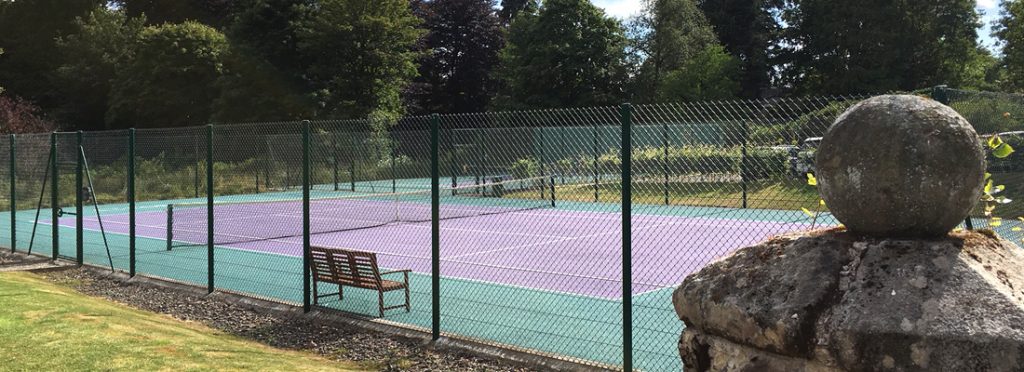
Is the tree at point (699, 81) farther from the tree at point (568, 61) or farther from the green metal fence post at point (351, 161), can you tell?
the green metal fence post at point (351, 161)

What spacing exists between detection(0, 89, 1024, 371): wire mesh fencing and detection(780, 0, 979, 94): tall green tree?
2902cm

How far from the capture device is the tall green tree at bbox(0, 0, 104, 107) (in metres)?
51.5

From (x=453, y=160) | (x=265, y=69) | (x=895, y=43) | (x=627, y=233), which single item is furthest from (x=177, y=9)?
(x=627, y=233)

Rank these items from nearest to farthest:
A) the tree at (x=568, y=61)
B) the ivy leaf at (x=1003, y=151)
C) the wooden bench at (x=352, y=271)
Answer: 1. the ivy leaf at (x=1003, y=151)
2. the wooden bench at (x=352, y=271)
3. the tree at (x=568, y=61)

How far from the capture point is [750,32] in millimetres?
53438

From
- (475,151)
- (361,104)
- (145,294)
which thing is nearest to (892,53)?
(361,104)

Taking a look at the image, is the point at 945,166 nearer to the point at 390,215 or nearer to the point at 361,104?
the point at 390,215

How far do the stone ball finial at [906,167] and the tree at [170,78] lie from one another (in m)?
48.2

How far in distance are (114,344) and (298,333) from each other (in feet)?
6.46

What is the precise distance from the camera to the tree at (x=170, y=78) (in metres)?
46.7

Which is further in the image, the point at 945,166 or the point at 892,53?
the point at 892,53

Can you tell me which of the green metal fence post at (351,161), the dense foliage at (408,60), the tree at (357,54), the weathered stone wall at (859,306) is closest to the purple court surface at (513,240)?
the green metal fence post at (351,161)

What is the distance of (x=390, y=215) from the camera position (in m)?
21.5

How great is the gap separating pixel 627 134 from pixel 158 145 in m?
12.5
